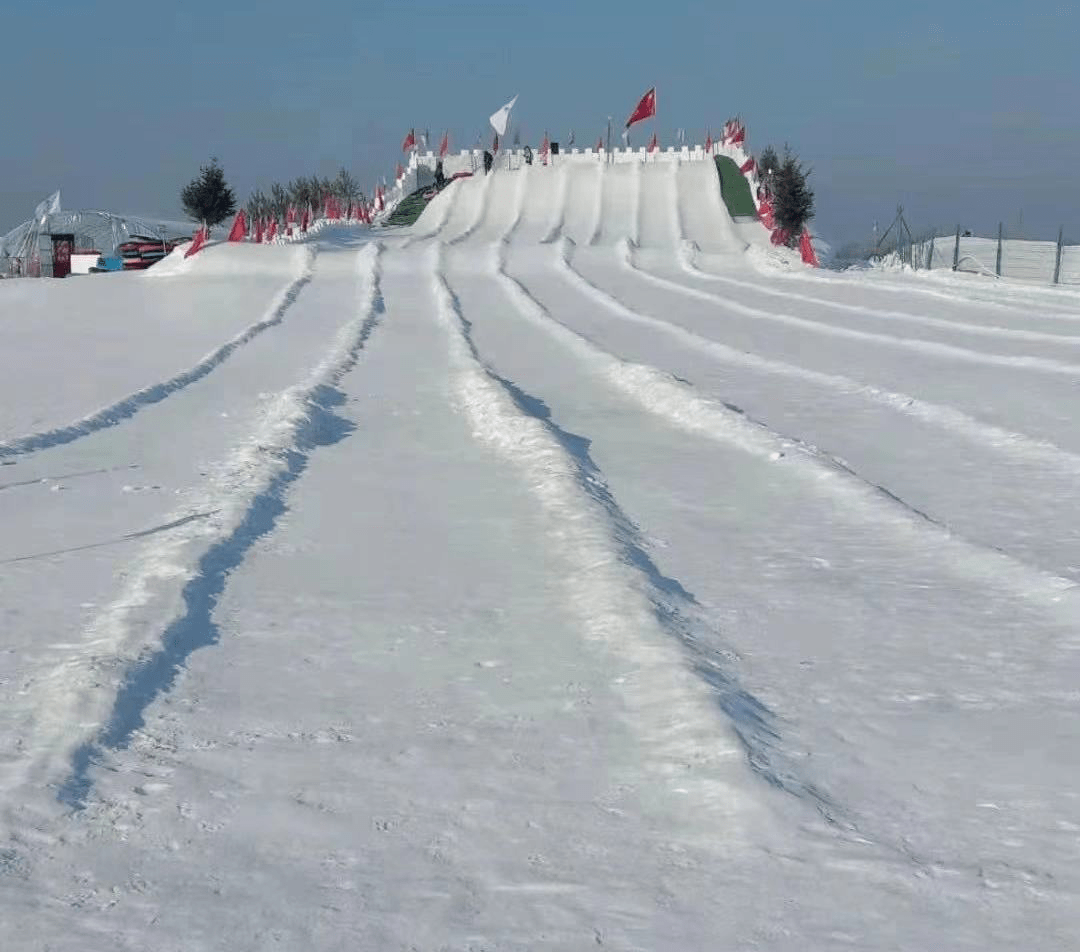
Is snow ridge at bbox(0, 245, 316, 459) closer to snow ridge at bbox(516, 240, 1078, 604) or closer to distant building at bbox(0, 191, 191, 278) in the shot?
snow ridge at bbox(516, 240, 1078, 604)

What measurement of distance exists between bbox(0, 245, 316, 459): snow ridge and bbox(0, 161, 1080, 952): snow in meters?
0.06

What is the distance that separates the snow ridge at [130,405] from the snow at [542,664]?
2.3 inches

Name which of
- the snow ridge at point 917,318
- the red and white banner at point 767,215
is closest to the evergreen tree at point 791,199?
the red and white banner at point 767,215

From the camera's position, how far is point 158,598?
17.1 feet

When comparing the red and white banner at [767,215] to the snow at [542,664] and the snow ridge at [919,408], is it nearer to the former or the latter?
the snow ridge at [919,408]

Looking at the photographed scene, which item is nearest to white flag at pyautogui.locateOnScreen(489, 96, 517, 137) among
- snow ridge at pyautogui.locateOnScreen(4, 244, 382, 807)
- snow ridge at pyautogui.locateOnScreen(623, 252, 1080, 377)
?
snow ridge at pyautogui.locateOnScreen(623, 252, 1080, 377)

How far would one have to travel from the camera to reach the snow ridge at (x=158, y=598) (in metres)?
3.88

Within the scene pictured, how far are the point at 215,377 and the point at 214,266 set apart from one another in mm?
13921

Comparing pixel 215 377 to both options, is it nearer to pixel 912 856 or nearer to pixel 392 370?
pixel 392 370

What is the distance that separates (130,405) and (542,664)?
6495 millimetres

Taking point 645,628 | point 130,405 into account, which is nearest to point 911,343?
point 130,405

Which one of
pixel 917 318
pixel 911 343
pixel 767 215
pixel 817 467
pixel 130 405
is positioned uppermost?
pixel 767 215

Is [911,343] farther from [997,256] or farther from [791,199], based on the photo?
[791,199]

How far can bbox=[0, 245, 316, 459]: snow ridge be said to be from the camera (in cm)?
873
